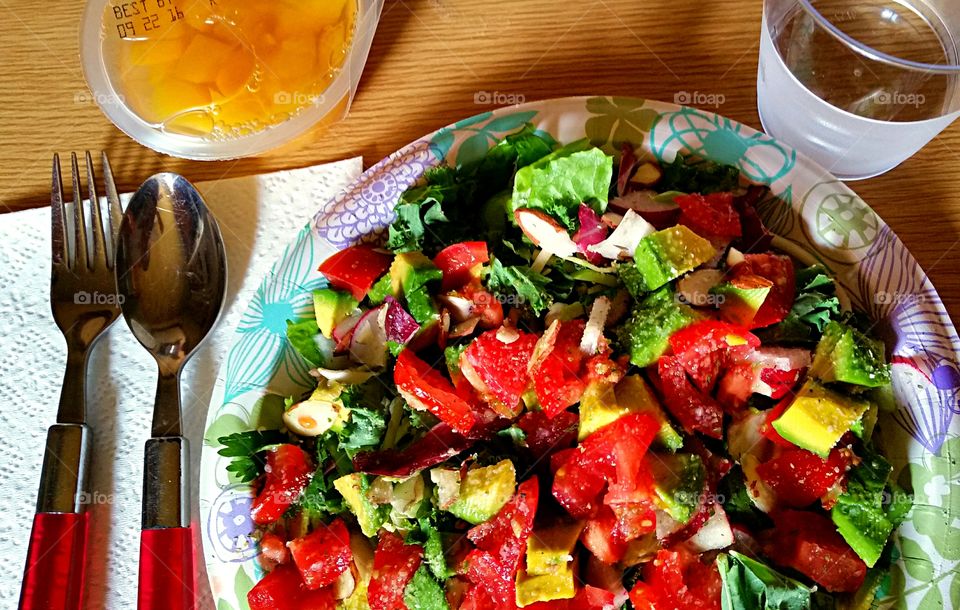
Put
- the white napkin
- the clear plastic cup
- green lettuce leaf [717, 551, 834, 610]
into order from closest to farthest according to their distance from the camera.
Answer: green lettuce leaf [717, 551, 834, 610] < the white napkin < the clear plastic cup

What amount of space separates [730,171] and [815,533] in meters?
0.62

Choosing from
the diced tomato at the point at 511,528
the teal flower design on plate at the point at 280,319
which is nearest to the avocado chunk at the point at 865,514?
the diced tomato at the point at 511,528

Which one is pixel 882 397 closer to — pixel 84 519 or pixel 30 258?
pixel 84 519

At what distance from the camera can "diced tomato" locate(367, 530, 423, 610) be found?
1197mm

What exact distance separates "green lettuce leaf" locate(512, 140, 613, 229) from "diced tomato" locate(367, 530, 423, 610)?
2.04ft

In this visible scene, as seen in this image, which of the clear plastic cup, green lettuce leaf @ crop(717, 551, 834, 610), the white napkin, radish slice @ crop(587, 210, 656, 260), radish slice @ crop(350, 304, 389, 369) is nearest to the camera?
green lettuce leaf @ crop(717, 551, 834, 610)

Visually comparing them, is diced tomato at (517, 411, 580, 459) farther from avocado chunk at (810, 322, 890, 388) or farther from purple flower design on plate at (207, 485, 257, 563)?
purple flower design on plate at (207, 485, 257, 563)

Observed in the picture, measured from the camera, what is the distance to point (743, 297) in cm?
118

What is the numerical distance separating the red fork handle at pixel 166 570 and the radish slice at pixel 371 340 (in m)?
0.44

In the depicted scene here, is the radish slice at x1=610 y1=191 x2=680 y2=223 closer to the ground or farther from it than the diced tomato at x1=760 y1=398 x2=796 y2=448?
farther from it

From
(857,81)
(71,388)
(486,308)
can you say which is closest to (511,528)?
(486,308)

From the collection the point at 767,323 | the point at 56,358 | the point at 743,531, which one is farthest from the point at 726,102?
the point at 56,358

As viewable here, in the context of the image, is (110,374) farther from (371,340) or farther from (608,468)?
(608,468)

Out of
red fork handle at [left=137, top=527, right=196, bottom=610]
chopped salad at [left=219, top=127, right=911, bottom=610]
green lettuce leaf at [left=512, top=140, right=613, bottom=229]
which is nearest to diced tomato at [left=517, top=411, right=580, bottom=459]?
chopped salad at [left=219, top=127, right=911, bottom=610]
